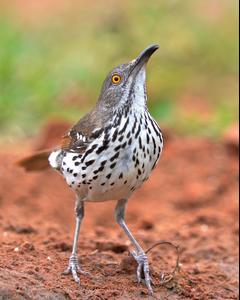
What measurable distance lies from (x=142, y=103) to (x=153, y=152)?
0.36 m

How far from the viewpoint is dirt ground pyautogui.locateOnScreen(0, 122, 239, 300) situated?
17.4ft

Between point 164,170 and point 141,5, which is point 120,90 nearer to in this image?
point 164,170

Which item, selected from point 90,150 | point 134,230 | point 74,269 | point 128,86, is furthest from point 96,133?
point 134,230

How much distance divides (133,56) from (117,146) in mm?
5838

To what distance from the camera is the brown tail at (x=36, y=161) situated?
6750 millimetres

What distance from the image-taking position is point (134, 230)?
770 centimetres

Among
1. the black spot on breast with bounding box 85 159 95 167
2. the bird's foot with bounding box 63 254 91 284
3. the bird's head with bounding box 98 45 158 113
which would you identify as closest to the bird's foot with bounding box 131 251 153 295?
the bird's foot with bounding box 63 254 91 284

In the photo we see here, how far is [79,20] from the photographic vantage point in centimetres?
1427

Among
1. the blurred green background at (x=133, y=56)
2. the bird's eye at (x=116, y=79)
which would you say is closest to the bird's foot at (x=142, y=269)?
the bird's eye at (x=116, y=79)

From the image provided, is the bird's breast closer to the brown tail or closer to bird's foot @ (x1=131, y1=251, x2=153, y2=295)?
bird's foot @ (x1=131, y1=251, x2=153, y2=295)

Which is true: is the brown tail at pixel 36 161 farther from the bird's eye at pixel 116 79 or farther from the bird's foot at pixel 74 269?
the bird's foot at pixel 74 269

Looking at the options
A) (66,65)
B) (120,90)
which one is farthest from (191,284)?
(66,65)

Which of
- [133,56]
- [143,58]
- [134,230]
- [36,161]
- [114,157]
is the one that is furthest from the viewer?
[133,56]

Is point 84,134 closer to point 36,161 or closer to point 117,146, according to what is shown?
point 117,146
